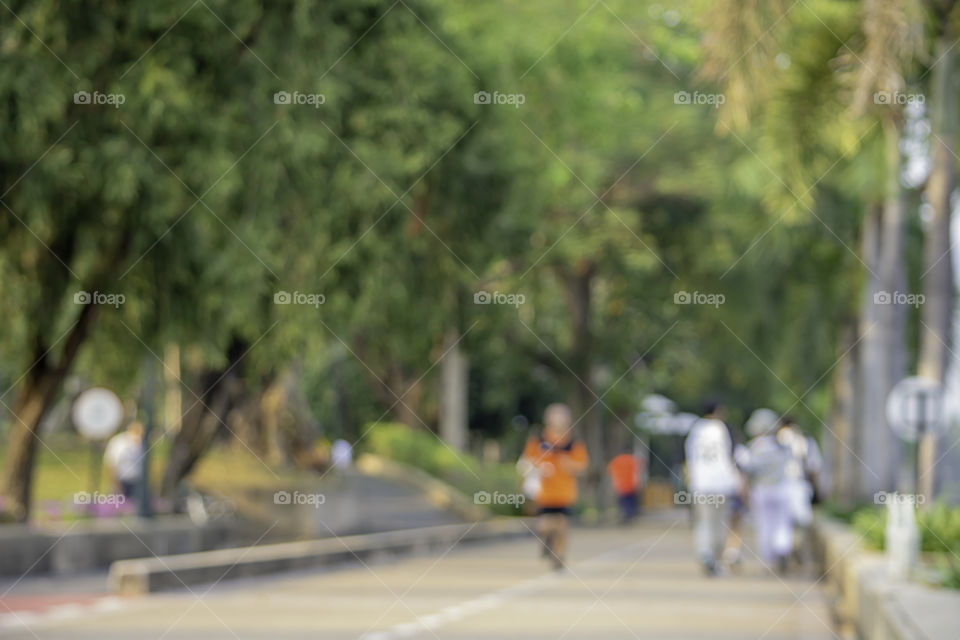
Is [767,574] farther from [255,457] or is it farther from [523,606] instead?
[255,457]

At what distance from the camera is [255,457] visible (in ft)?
115

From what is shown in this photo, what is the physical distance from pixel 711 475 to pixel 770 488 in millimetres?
906

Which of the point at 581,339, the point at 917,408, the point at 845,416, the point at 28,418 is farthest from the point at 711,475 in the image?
the point at 581,339

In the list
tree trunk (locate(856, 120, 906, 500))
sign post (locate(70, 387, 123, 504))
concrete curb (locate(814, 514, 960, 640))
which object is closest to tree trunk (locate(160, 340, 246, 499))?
sign post (locate(70, 387, 123, 504))

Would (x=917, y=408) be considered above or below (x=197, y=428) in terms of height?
above

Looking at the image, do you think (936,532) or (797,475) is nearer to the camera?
(936,532)

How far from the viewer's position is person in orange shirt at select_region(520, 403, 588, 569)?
73.7ft

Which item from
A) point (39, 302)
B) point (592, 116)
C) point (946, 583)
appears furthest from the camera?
point (592, 116)

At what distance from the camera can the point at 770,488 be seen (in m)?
23.4

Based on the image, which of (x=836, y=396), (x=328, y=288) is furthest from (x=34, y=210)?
(x=836, y=396)

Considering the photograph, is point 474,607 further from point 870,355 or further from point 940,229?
point 870,355

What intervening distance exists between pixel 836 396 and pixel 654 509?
34.6 m

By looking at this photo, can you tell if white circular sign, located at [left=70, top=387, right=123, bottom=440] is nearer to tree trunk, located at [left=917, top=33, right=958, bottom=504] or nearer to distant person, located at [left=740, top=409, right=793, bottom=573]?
distant person, located at [left=740, top=409, right=793, bottom=573]

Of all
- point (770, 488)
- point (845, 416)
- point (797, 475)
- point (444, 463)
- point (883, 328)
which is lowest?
point (444, 463)
